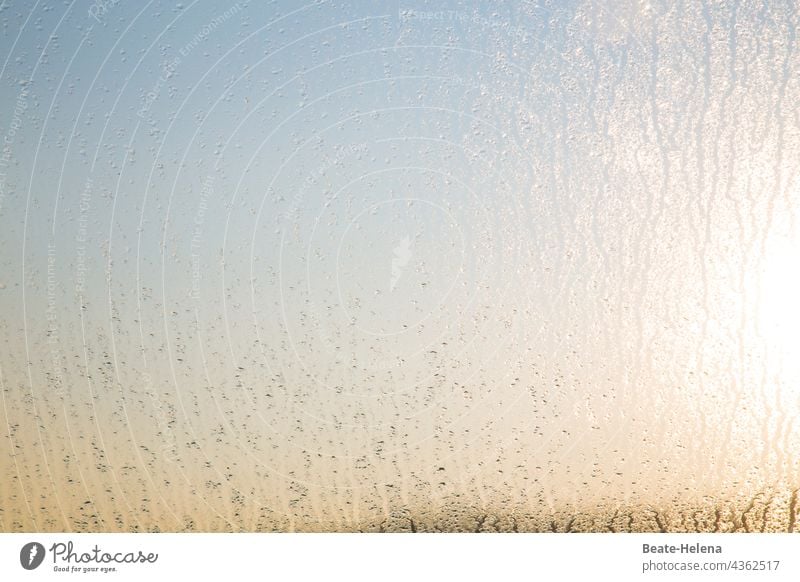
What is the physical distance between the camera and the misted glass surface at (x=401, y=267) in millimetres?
1107

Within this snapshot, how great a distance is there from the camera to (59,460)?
1.11 metres

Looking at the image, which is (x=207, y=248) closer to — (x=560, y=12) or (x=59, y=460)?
(x=59, y=460)

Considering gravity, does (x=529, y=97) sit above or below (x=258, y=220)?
above

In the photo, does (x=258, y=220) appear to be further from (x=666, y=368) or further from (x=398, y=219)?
(x=666, y=368)

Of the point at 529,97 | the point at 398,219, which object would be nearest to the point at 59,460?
the point at 398,219

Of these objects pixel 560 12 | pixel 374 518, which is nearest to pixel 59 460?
pixel 374 518

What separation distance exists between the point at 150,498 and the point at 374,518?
36 cm

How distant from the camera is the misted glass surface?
111cm

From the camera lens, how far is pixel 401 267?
3.75 ft

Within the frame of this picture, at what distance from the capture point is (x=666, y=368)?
44.6 inches
